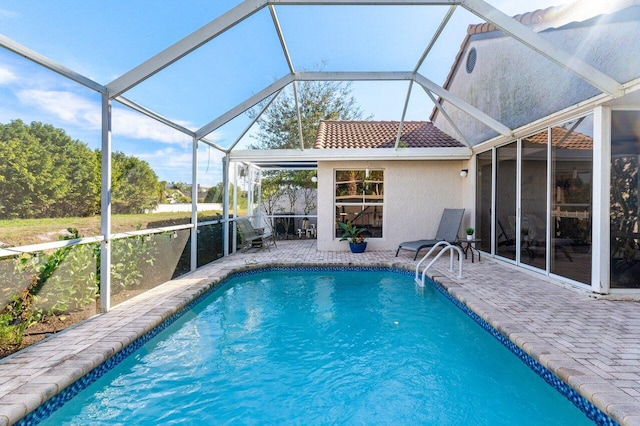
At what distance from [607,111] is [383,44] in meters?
3.64

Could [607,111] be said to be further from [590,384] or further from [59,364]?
[59,364]

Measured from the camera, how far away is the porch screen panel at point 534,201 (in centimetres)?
675

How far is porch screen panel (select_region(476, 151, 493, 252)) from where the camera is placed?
9.19m

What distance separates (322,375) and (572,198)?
16.6 ft

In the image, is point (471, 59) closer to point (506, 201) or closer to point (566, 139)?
point (506, 201)

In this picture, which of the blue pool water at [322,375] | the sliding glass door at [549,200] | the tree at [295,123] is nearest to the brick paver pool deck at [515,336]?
the blue pool water at [322,375]

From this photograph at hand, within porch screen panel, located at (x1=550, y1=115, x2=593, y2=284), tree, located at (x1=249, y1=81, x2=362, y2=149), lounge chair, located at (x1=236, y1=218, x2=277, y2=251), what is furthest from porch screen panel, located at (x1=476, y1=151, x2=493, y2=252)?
tree, located at (x1=249, y1=81, x2=362, y2=149)

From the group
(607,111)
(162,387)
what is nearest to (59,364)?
(162,387)

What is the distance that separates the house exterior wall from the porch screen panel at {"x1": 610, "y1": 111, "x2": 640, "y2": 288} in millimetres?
727

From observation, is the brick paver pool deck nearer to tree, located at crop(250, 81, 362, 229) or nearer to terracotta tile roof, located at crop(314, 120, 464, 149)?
terracotta tile roof, located at crop(314, 120, 464, 149)

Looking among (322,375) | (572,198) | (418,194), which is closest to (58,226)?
(322,375)

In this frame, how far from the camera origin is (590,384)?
2.92 metres

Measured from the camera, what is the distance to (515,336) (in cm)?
400

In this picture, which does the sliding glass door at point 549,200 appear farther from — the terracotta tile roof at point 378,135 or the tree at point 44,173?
the tree at point 44,173
